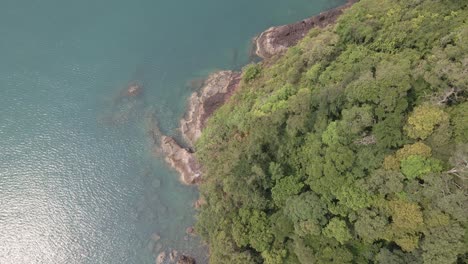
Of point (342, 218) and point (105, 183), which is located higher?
point (105, 183)

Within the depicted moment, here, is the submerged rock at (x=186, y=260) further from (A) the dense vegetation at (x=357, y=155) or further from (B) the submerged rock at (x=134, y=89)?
(B) the submerged rock at (x=134, y=89)

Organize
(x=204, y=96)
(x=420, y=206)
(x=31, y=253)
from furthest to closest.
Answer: (x=204, y=96) < (x=31, y=253) < (x=420, y=206)

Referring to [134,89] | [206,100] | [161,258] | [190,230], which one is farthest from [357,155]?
[134,89]

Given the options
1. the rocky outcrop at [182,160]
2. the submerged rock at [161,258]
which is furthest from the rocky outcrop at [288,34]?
the submerged rock at [161,258]

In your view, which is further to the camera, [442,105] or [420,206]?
[442,105]

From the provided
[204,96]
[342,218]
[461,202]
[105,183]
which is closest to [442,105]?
[461,202]

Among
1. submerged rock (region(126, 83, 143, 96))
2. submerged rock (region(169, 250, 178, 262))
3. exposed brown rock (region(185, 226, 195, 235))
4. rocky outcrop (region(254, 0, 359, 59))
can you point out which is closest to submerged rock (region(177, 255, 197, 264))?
submerged rock (region(169, 250, 178, 262))

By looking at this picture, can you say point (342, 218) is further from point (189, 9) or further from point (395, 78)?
point (189, 9)
